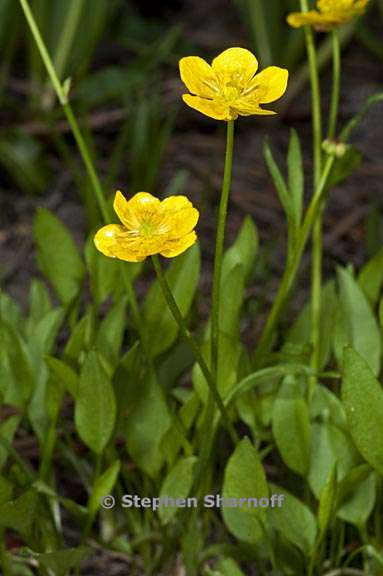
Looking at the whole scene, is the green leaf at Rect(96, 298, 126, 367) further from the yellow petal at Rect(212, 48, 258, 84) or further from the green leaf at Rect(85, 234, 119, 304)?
the yellow petal at Rect(212, 48, 258, 84)

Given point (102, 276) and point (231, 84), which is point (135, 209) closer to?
point (231, 84)

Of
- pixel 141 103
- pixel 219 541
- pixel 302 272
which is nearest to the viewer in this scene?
pixel 219 541

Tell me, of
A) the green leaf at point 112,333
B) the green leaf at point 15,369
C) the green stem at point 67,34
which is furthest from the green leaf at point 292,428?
the green stem at point 67,34

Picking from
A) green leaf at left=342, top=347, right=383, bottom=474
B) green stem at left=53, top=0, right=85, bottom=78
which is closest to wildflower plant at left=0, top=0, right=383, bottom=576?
green leaf at left=342, top=347, right=383, bottom=474

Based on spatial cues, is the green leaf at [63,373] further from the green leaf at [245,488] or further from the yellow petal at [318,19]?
the yellow petal at [318,19]

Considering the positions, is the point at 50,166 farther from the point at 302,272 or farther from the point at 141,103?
the point at 302,272

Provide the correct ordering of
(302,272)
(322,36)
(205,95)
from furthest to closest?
1. (322,36)
2. (302,272)
3. (205,95)

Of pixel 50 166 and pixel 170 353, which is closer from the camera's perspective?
pixel 170 353

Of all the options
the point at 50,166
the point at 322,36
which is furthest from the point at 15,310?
the point at 322,36
